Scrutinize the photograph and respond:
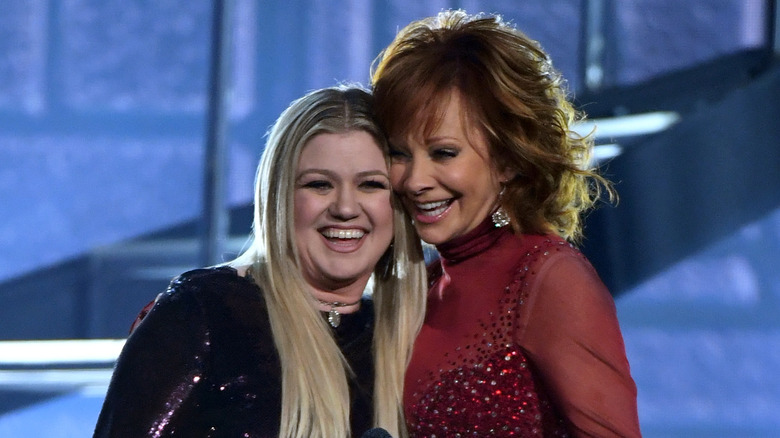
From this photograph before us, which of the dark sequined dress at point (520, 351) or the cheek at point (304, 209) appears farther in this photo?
the cheek at point (304, 209)

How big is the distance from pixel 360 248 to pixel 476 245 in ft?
0.63

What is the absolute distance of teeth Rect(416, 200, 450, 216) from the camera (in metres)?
1.63

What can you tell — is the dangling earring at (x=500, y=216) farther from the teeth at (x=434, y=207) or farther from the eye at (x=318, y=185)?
the eye at (x=318, y=185)

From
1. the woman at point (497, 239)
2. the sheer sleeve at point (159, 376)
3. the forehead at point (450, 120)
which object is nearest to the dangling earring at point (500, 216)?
the woman at point (497, 239)

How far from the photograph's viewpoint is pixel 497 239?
1638mm

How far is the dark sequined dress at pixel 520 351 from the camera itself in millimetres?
1418

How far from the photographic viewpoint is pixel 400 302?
168 centimetres

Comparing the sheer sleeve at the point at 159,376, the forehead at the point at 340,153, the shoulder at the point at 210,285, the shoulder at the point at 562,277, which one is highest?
the forehead at the point at 340,153

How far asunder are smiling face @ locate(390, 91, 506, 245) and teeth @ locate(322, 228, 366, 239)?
100 millimetres

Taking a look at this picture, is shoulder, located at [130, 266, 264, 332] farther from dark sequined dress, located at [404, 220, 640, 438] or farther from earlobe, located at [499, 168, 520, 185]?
earlobe, located at [499, 168, 520, 185]

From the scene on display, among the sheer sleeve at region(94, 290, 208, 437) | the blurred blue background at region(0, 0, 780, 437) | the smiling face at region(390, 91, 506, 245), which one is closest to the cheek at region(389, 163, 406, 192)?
the smiling face at region(390, 91, 506, 245)

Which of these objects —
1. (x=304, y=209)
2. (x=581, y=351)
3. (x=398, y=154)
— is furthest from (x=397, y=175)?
(x=581, y=351)

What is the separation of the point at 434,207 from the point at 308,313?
0.88 feet

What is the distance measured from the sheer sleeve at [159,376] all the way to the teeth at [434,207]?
40cm
